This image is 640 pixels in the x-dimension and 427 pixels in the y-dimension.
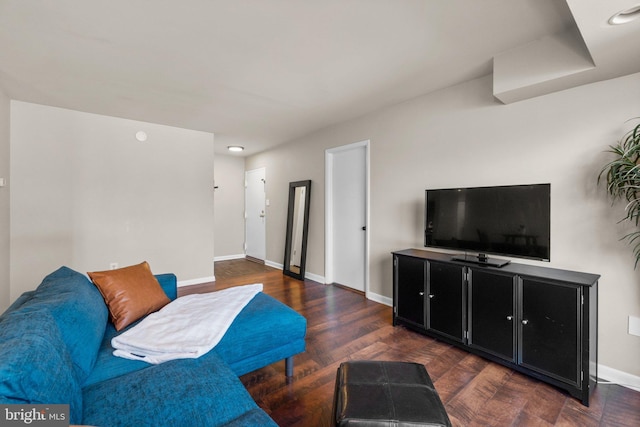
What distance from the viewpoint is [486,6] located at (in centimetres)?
172

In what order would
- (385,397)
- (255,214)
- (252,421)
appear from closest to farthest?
1. (252,421)
2. (385,397)
3. (255,214)

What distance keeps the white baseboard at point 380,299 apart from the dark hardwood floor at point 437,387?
45 cm

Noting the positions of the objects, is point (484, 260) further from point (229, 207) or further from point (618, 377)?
point (229, 207)

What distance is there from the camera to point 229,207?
6414 millimetres

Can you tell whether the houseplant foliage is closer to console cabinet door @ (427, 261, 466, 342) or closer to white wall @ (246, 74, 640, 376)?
white wall @ (246, 74, 640, 376)

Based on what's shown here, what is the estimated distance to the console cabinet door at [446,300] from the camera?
234 cm

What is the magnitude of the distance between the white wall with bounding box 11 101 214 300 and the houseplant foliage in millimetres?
4644

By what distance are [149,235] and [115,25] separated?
2871 millimetres

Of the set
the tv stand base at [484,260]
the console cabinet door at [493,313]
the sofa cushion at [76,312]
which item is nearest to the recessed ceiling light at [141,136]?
the sofa cushion at [76,312]

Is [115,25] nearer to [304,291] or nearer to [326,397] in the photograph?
[326,397]

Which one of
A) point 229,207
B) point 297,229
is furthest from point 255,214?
point 297,229

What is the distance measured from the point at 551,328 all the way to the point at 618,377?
66 centimetres

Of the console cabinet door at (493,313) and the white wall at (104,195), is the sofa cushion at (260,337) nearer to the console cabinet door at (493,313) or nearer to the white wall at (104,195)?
the console cabinet door at (493,313)

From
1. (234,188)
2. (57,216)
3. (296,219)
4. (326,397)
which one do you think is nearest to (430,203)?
(326,397)
